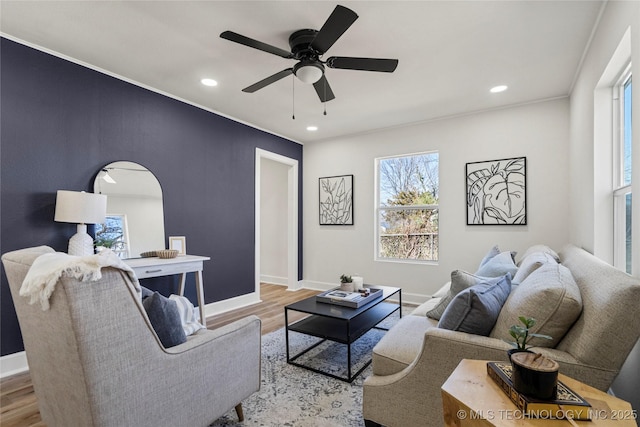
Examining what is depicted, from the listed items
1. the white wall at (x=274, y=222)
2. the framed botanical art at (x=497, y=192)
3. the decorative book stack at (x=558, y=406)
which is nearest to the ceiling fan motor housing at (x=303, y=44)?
the decorative book stack at (x=558, y=406)

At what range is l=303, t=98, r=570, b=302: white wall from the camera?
11.4 feet

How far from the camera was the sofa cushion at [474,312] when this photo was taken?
146 centimetres

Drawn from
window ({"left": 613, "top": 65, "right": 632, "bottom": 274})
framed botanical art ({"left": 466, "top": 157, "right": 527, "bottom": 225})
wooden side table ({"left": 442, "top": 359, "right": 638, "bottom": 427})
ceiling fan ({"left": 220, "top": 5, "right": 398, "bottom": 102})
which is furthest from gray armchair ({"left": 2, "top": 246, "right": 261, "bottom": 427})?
framed botanical art ({"left": 466, "top": 157, "right": 527, "bottom": 225})

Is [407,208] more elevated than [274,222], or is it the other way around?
[407,208]

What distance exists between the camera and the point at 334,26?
5.88 feet

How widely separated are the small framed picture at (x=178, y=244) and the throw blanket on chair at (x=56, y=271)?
232 centimetres

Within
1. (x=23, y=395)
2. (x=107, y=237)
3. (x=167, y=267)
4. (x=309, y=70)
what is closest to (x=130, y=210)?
(x=107, y=237)

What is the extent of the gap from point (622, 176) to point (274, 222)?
4.83 meters

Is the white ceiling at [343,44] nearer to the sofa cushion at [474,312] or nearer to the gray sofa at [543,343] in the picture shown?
the gray sofa at [543,343]

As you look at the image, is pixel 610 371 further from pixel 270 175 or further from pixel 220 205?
pixel 270 175

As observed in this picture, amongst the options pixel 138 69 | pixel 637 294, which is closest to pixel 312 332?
pixel 637 294

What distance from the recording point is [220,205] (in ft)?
13.0

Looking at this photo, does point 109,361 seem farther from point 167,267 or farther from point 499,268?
point 499,268

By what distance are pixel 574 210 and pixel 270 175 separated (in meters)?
4.61
